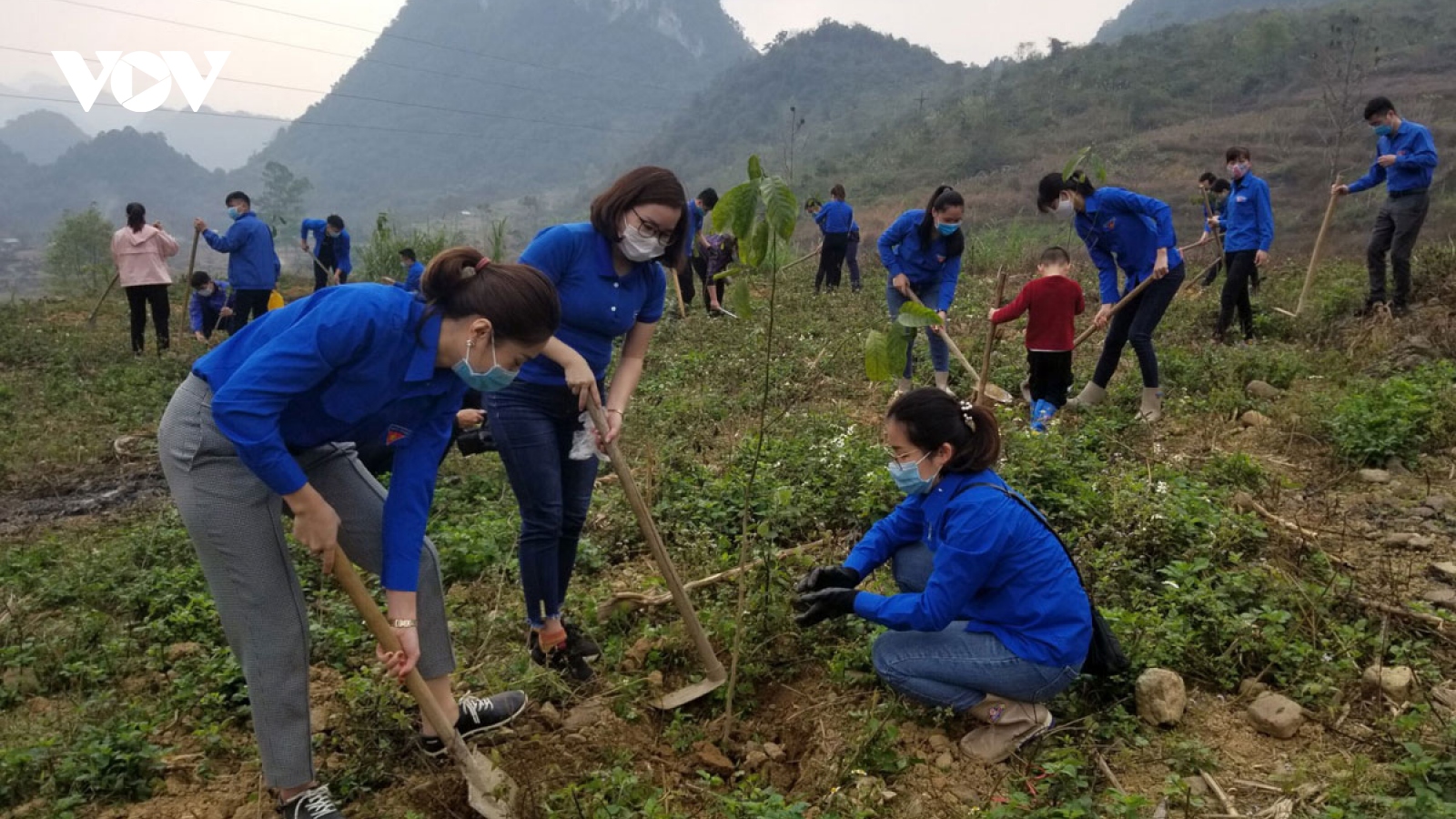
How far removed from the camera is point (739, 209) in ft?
7.55

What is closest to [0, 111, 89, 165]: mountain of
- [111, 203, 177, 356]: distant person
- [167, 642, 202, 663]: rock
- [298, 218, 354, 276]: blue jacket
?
[298, 218, 354, 276]: blue jacket

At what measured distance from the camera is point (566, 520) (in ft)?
10.1

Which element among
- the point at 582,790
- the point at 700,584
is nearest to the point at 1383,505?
the point at 700,584

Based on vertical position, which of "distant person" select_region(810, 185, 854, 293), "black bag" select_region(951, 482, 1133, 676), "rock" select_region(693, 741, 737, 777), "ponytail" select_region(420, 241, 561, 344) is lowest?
"rock" select_region(693, 741, 737, 777)

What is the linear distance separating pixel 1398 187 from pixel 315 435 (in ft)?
25.7

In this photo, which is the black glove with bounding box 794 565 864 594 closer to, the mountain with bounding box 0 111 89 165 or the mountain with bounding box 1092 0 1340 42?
the mountain with bounding box 1092 0 1340 42

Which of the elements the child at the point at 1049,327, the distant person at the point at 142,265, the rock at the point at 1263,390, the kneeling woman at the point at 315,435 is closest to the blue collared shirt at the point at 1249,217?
the rock at the point at 1263,390

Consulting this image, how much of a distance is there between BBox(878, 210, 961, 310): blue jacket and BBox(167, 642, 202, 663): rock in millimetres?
4527

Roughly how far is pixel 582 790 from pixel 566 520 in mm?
909

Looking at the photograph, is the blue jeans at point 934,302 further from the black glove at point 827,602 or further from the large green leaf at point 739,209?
the large green leaf at point 739,209

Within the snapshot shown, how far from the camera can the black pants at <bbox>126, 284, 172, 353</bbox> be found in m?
9.28

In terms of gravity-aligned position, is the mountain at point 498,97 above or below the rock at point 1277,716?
above

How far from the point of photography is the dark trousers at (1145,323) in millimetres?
5559

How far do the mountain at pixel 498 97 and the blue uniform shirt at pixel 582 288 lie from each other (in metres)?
100
